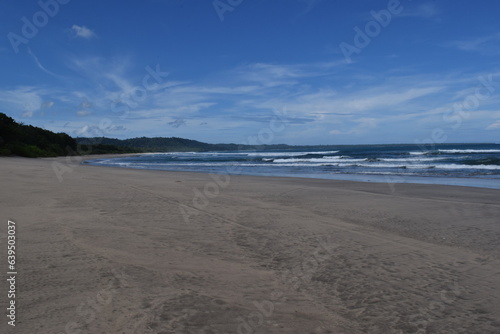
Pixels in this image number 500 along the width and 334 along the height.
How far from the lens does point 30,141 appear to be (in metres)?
58.1

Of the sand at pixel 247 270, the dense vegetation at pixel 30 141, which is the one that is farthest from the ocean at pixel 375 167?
the sand at pixel 247 270

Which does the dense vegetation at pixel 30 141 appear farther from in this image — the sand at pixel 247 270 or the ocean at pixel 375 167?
the sand at pixel 247 270

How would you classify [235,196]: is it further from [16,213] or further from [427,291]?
[427,291]

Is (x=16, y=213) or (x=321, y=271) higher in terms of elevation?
(x=16, y=213)

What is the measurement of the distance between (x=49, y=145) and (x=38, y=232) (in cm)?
6572

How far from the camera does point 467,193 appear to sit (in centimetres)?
1306

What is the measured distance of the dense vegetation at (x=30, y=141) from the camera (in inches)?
1834

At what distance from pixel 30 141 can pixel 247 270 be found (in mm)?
64238

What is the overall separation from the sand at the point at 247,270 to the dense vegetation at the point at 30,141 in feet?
144

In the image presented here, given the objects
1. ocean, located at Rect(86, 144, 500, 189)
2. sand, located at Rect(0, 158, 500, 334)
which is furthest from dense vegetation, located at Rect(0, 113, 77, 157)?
sand, located at Rect(0, 158, 500, 334)

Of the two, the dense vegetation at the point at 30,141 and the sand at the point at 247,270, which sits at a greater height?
the dense vegetation at the point at 30,141

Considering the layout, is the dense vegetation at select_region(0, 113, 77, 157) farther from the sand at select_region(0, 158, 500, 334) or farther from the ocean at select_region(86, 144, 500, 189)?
the sand at select_region(0, 158, 500, 334)

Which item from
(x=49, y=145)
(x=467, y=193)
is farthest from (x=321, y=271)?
(x=49, y=145)

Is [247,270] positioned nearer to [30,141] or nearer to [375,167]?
[375,167]
